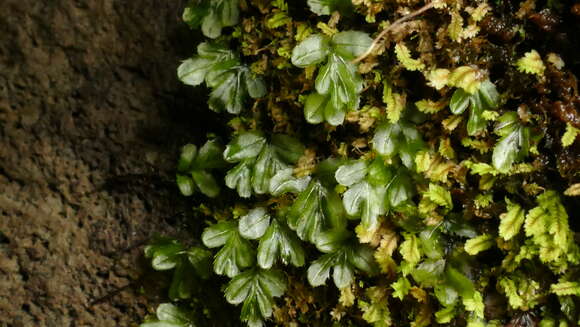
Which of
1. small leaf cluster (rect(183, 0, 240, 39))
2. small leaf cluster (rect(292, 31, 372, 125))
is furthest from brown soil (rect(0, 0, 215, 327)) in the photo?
small leaf cluster (rect(292, 31, 372, 125))

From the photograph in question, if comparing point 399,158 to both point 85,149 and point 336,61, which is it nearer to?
point 336,61

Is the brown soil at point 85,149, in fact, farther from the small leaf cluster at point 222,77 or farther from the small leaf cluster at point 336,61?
the small leaf cluster at point 336,61

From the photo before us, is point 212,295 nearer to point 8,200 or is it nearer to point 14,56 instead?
point 8,200

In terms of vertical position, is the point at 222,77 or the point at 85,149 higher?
the point at 222,77

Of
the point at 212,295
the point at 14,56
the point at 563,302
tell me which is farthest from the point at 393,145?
the point at 14,56

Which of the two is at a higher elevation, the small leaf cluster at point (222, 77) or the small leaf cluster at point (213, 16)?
the small leaf cluster at point (213, 16)

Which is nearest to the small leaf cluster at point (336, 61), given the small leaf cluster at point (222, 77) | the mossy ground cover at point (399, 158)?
the mossy ground cover at point (399, 158)

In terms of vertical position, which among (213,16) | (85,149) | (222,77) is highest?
(213,16)

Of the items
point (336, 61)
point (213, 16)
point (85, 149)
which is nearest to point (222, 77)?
point (213, 16)
